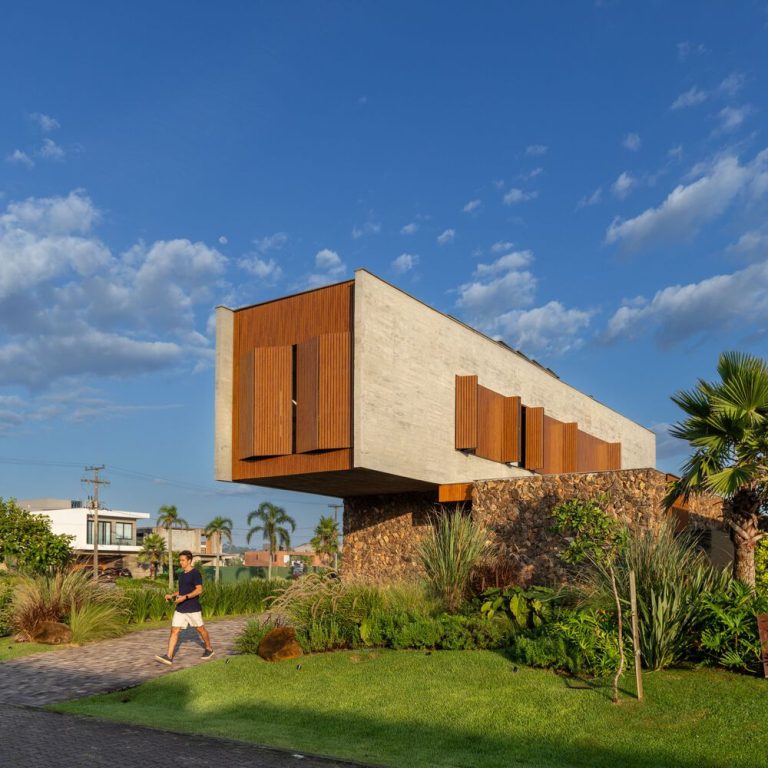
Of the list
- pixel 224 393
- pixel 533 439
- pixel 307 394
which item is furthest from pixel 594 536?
pixel 533 439

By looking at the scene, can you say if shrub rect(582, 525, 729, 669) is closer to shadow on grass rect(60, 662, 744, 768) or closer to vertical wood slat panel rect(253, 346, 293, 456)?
shadow on grass rect(60, 662, 744, 768)

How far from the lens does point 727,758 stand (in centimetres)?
677

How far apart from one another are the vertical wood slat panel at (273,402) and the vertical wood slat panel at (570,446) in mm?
10039

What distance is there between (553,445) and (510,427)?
113 inches

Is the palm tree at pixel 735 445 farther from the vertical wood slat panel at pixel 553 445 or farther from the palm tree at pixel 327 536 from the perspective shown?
the palm tree at pixel 327 536

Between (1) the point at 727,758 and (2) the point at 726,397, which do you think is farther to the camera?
(2) the point at 726,397

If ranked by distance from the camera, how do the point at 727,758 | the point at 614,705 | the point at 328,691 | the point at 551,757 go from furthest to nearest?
the point at 328,691 < the point at 614,705 < the point at 551,757 < the point at 727,758

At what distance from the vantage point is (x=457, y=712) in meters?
8.84

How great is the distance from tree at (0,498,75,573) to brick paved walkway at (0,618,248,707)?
407cm

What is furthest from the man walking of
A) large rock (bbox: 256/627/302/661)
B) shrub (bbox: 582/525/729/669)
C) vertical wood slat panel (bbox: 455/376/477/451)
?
vertical wood slat panel (bbox: 455/376/477/451)

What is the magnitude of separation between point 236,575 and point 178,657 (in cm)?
4010

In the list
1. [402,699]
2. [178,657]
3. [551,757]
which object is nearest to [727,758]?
[551,757]

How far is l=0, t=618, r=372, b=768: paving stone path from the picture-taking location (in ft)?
23.5

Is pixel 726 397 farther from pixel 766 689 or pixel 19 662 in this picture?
pixel 19 662
